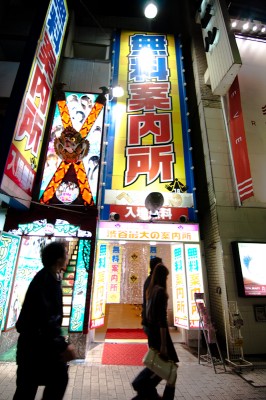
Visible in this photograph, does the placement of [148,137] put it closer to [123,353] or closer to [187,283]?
[187,283]

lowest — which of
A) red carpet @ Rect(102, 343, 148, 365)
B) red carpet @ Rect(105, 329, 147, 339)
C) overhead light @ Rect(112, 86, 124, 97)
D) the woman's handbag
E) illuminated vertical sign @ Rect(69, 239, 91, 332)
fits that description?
red carpet @ Rect(102, 343, 148, 365)

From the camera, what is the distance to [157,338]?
3.21 m

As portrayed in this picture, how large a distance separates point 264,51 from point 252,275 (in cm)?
1037

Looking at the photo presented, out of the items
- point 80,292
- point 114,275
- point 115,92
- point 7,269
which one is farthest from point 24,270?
point 115,92

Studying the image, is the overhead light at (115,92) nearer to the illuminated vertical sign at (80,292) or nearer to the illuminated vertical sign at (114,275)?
the illuminated vertical sign at (114,275)

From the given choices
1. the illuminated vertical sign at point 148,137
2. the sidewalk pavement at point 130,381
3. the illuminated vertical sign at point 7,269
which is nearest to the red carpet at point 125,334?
the sidewalk pavement at point 130,381

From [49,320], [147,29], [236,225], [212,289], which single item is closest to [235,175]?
[236,225]

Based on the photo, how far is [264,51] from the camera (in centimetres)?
1048

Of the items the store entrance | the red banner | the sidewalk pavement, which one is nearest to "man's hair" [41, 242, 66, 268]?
the sidewalk pavement

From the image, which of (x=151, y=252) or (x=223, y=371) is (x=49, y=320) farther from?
(x=151, y=252)

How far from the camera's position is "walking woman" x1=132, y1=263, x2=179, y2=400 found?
3.08 meters

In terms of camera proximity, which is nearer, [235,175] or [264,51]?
[235,175]

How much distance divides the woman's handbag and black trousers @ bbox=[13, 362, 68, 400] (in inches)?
46.3

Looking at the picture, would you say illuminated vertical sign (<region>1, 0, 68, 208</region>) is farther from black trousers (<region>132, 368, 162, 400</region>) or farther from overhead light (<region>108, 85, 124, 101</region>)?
black trousers (<region>132, 368, 162, 400</region>)
